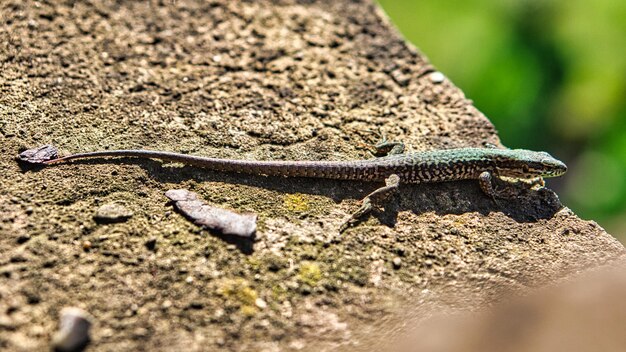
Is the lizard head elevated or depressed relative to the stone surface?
elevated

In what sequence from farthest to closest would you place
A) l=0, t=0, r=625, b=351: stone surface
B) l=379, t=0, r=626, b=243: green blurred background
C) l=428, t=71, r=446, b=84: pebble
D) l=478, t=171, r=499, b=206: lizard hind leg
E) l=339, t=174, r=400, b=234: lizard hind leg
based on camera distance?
l=379, t=0, r=626, b=243: green blurred background → l=428, t=71, r=446, b=84: pebble → l=478, t=171, r=499, b=206: lizard hind leg → l=339, t=174, r=400, b=234: lizard hind leg → l=0, t=0, r=625, b=351: stone surface

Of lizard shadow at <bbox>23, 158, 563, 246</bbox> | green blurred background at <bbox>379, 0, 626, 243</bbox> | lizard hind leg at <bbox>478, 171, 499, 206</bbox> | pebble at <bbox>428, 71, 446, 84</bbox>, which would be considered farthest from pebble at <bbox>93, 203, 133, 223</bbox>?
green blurred background at <bbox>379, 0, 626, 243</bbox>

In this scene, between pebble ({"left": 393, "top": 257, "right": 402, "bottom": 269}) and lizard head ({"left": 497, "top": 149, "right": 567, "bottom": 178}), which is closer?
pebble ({"left": 393, "top": 257, "right": 402, "bottom": 269})

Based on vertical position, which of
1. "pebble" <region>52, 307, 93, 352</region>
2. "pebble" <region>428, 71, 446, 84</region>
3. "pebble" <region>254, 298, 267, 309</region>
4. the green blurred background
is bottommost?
"pebble" <region>52, 307, 93, 352</region>

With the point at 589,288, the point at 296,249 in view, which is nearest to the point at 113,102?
the point at 296,249

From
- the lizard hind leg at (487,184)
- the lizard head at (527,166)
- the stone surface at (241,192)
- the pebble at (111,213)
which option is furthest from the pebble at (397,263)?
the pebble at (111,213)

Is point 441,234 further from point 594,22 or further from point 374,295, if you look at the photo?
point 594,22

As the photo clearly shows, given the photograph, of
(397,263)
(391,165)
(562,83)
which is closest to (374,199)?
(391,165)

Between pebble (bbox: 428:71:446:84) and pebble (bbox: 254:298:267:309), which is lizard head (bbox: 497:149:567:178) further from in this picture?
pebble (bbox: 254:298:267:309)
